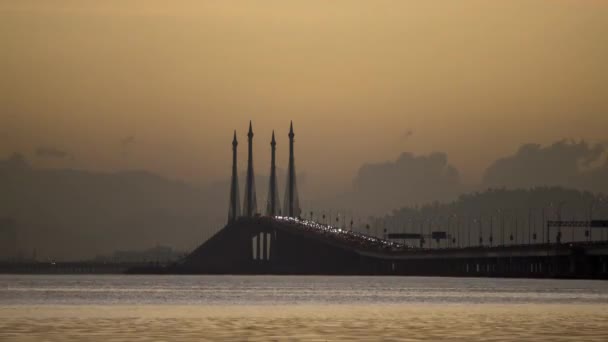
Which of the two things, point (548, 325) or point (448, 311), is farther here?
point (448, 311)

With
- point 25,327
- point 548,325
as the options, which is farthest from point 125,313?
point 548,325

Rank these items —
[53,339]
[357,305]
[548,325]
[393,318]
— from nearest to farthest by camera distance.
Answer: [53,339] → [548,325] → [393,318] → [357,305]

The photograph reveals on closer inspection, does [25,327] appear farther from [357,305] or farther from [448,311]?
[357,305]

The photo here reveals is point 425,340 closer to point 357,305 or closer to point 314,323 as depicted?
point 314,323

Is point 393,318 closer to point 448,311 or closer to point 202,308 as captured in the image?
point 448,311

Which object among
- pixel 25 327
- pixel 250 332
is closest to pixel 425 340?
pixel 250 332

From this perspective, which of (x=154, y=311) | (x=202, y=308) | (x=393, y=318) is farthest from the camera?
(x=202, y=308)

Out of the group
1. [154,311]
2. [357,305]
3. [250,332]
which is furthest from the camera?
[357,305]

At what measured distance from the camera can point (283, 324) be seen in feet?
230

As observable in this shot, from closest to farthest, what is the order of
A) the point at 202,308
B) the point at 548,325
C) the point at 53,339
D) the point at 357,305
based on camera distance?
the point at 53,339
the point at 548,325
the point at 202,308
the point at 357,305

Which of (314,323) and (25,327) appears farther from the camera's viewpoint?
(314,323)

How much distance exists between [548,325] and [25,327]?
24201mm

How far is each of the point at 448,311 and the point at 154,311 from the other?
17.6 meters

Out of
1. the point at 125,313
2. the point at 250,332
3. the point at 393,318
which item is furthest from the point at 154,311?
the point at 250,332
